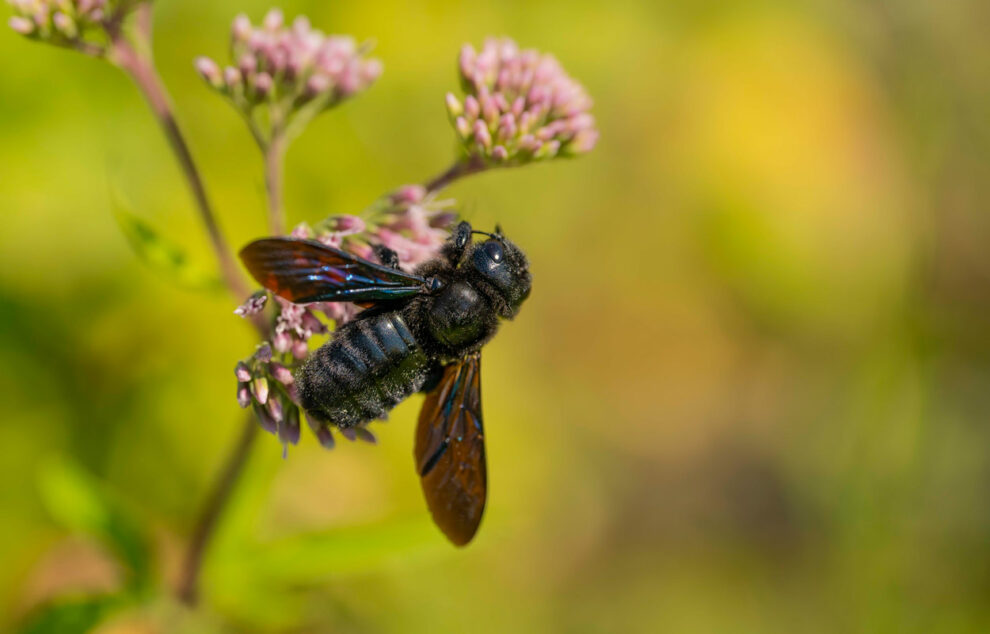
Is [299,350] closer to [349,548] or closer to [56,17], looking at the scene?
[349,548]

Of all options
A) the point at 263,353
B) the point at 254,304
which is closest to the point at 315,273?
the point at 254,304

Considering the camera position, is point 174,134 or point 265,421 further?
point 174,134

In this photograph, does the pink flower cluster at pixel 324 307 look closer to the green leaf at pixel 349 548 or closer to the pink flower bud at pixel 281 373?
the pink flower bud at pixel 281 373

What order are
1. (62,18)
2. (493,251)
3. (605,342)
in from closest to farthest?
1. (493,251)
2. (62,18)
3. (605,342)

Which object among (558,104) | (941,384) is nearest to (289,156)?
(558,104)

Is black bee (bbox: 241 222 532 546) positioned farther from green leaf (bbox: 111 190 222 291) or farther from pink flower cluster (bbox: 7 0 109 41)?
pink flower cluster (bbox: 7 0 109 41)

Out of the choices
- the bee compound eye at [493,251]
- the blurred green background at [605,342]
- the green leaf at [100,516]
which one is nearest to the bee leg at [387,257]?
the bee compound eye at [493,251]

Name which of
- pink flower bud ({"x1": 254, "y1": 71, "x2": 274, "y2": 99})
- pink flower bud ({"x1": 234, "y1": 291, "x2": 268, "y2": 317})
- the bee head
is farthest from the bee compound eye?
pink flower bud ({"x1": 254, "y1": 71, "x2": 274, "y2": 99})

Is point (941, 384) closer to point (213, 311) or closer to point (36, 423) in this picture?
point (213, 311)
